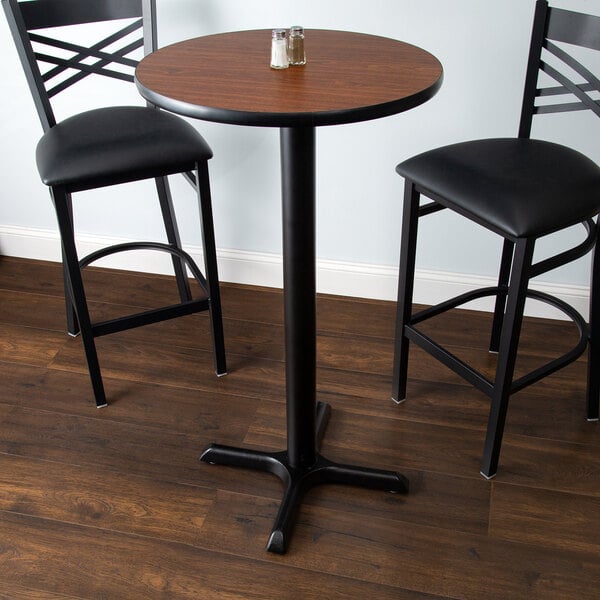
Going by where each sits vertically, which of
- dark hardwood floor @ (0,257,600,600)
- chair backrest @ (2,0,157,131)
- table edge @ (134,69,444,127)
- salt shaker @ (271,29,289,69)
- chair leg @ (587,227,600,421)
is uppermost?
salt shaker @ (271,29,289,69)

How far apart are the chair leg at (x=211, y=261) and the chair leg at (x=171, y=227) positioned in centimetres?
28

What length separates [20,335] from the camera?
260 centimetres

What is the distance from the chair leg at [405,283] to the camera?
6.56 ft

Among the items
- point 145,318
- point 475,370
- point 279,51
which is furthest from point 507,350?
point 145,318

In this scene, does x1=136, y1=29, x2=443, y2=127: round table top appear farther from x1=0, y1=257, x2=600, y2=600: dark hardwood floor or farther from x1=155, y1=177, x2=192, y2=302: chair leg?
x1=0, y1=257, x2=600, y2=600: dark hardwood floor

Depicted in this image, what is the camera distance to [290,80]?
162 cm

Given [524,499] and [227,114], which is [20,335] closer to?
[227,114]

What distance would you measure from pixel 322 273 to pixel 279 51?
1.16 meters

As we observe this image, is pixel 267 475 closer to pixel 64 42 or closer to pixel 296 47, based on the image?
pixel 296 47

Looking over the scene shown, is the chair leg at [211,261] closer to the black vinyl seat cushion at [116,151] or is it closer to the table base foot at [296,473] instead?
the black vinyl seat cushion at [116,151]

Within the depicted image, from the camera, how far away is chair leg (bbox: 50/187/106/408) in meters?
1.99

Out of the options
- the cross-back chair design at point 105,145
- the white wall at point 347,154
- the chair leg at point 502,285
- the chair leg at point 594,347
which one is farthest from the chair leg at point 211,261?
the chair leg at point 594,347

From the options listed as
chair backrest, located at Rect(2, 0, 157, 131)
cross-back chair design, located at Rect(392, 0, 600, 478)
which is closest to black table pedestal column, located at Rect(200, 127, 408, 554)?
cross-back chair design, located at Rect(392, 0, 600, 478)

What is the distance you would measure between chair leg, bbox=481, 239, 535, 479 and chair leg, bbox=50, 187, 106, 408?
1104mm
